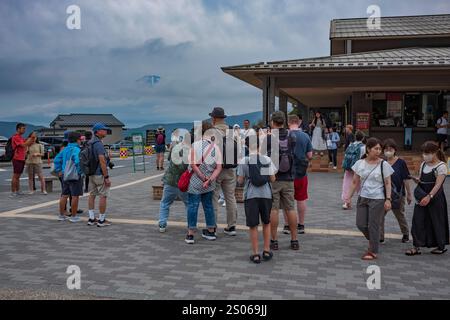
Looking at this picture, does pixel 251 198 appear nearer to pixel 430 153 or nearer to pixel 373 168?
pixel 373 168

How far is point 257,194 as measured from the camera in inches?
212

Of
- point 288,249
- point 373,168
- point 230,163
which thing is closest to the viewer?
point 373,168

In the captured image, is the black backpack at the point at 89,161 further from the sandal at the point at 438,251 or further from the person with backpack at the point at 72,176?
the sandal at the point at 438,251

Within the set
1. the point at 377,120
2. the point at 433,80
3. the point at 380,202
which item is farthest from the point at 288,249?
the point at 377,120

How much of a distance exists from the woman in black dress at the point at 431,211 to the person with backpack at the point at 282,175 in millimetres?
1598

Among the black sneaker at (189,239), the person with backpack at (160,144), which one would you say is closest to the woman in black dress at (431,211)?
the black sneaker at (189,239)

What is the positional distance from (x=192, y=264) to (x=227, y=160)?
1.90m

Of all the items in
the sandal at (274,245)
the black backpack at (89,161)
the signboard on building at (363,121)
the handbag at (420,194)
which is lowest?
the sandal at (274,245)

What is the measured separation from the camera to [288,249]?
596 centimetres

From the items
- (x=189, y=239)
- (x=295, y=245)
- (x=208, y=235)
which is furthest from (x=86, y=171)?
(x=295, y=245)

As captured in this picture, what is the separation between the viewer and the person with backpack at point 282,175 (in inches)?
226

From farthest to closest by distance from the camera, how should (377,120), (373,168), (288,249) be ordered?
(377,120) < (288,249) < (373,168)

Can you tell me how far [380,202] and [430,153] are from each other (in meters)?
0.96

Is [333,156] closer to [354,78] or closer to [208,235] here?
[354,78]
